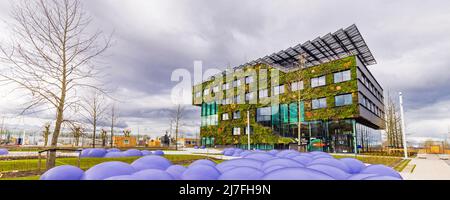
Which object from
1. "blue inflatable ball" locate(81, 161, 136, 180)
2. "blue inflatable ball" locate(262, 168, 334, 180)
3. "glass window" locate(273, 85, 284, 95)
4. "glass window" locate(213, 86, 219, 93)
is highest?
"glass window" locate(213, 86, 219, 93)

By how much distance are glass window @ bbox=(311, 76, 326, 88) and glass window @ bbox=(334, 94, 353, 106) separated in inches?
129

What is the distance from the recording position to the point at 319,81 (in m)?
42.6

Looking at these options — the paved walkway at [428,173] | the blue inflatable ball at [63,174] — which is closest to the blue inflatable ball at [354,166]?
the paved walkway at [428,173]

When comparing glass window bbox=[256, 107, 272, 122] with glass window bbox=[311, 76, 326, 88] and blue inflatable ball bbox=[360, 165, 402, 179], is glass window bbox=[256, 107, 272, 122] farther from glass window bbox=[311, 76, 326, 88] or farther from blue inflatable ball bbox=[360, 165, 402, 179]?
blue inflatable ball bbox=[360, 165, 402, 179]

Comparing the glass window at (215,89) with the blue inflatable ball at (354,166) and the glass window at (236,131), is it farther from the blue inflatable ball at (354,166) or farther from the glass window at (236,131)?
the blue inflatable ball at (354,166)

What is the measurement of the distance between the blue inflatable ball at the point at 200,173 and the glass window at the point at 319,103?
37671mm

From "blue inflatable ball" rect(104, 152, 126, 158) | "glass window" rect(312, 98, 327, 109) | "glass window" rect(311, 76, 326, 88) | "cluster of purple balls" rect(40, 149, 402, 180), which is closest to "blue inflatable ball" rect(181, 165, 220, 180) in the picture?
"cluster of purple balls" rect(40, 149, 402, 180)

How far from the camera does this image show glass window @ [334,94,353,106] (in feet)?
127

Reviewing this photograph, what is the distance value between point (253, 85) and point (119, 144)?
36808 millimetres

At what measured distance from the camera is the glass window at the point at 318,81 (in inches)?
1658

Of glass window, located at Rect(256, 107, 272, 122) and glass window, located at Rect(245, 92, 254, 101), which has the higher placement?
glass window, located at Rect(245, 92, 254, 101)
